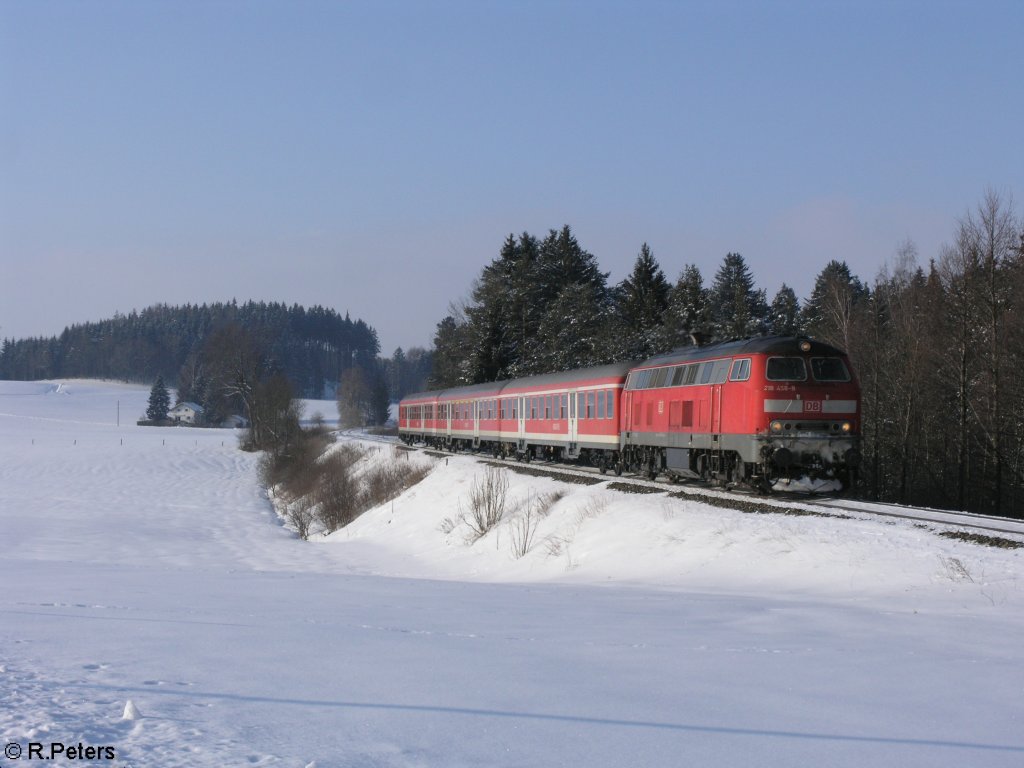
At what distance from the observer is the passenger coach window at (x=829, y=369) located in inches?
808

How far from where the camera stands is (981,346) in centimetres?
3195

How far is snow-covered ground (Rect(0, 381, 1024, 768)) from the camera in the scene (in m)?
5.22

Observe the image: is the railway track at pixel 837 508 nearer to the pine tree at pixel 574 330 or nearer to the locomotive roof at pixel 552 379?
the locomotive roof at pixel 552 379

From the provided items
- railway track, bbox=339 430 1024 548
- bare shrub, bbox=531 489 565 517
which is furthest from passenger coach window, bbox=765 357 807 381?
bare shrub, bbox=531 489 565 517

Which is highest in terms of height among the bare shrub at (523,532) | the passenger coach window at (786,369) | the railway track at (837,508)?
the passenger coach window at (786,369)

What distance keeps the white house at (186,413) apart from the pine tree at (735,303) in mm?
80171

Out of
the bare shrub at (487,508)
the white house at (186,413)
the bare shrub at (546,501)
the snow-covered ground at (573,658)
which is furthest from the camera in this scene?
the white house at (186,413)

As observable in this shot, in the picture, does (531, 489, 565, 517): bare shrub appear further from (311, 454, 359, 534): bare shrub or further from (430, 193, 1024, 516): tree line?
(311, 454, 359, 534): bare shrub

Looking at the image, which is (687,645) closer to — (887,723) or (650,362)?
(887,723)

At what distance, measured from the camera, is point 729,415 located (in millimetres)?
21281

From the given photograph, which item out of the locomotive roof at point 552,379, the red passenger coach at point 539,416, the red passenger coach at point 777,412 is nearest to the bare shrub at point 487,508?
the red passenger coach at point 539,416

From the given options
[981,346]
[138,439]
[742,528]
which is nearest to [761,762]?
[742,528]

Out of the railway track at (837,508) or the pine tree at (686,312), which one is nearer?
the railway track at (837,508)

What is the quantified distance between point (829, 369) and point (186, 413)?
132605mm
